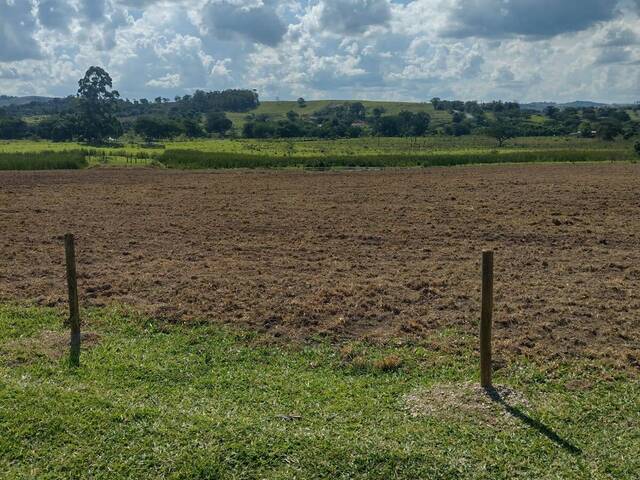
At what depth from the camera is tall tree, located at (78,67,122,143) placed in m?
80.9

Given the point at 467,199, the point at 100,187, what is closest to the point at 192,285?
the point at 467,199

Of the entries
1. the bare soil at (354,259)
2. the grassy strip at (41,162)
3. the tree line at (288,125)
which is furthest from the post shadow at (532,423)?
the tree line at (288,125)

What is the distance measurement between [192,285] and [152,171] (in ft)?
101

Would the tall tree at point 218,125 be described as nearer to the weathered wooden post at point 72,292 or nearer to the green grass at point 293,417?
the weathered wooden post at point 72,292

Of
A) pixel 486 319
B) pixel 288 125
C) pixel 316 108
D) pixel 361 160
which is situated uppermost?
pixel 316 108

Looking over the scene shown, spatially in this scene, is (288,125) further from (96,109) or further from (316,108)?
(316,108)

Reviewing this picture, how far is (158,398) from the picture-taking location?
6.29 m

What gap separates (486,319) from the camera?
633 cm

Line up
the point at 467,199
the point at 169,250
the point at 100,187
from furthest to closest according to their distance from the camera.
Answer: the point at 100,187 → the point at 467,199 → the point at 169,250

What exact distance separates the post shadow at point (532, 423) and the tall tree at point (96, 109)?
3103 inches

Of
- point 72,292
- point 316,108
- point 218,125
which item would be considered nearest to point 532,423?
point 72,292

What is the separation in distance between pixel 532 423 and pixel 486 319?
115 cm

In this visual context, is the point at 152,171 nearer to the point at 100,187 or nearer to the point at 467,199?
the point at 100,187

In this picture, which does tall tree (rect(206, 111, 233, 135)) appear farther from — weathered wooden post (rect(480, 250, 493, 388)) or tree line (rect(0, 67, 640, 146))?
weathered wooden post (rect(480, 250, 493, 388))
